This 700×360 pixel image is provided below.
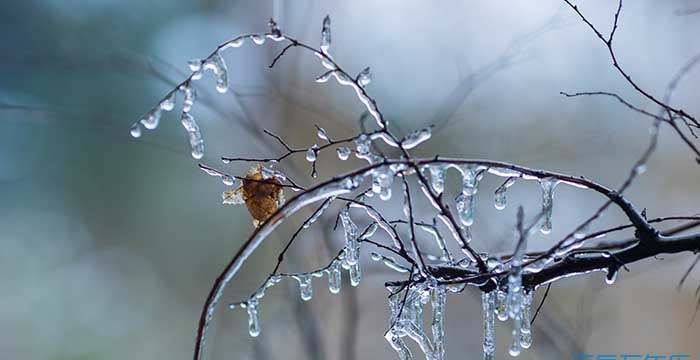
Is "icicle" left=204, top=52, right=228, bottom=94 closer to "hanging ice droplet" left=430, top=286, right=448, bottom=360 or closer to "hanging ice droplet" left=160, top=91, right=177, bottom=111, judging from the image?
"hanging ice droplet" left=160, top=91, right=177, bottom=111

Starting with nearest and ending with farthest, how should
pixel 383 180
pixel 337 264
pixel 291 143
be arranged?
pixel 383 180
pixel 337 264
pixel 291 143

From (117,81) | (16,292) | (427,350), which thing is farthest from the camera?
(117,81)

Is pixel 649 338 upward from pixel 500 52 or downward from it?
downward

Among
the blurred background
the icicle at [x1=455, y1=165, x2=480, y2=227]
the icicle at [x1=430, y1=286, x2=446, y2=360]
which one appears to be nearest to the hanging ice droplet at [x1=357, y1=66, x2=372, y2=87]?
the icicle at [x1=455, y1=165, x2=480, y2=227]

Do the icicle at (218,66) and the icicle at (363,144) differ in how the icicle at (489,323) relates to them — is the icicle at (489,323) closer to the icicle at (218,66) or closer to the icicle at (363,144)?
the icicle at (363,144)

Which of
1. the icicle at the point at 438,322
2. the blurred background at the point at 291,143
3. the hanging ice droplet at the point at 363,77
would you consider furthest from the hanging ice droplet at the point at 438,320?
the blurred background at the point at 291,143

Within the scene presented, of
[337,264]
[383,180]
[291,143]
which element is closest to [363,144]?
[383,180]

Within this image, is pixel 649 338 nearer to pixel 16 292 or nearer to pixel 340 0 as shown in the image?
pixel 340 0

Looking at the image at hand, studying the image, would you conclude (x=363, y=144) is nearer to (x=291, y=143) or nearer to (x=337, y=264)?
(x=337, y=264)

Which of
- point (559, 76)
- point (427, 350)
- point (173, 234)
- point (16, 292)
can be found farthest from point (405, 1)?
point (16, 292)
